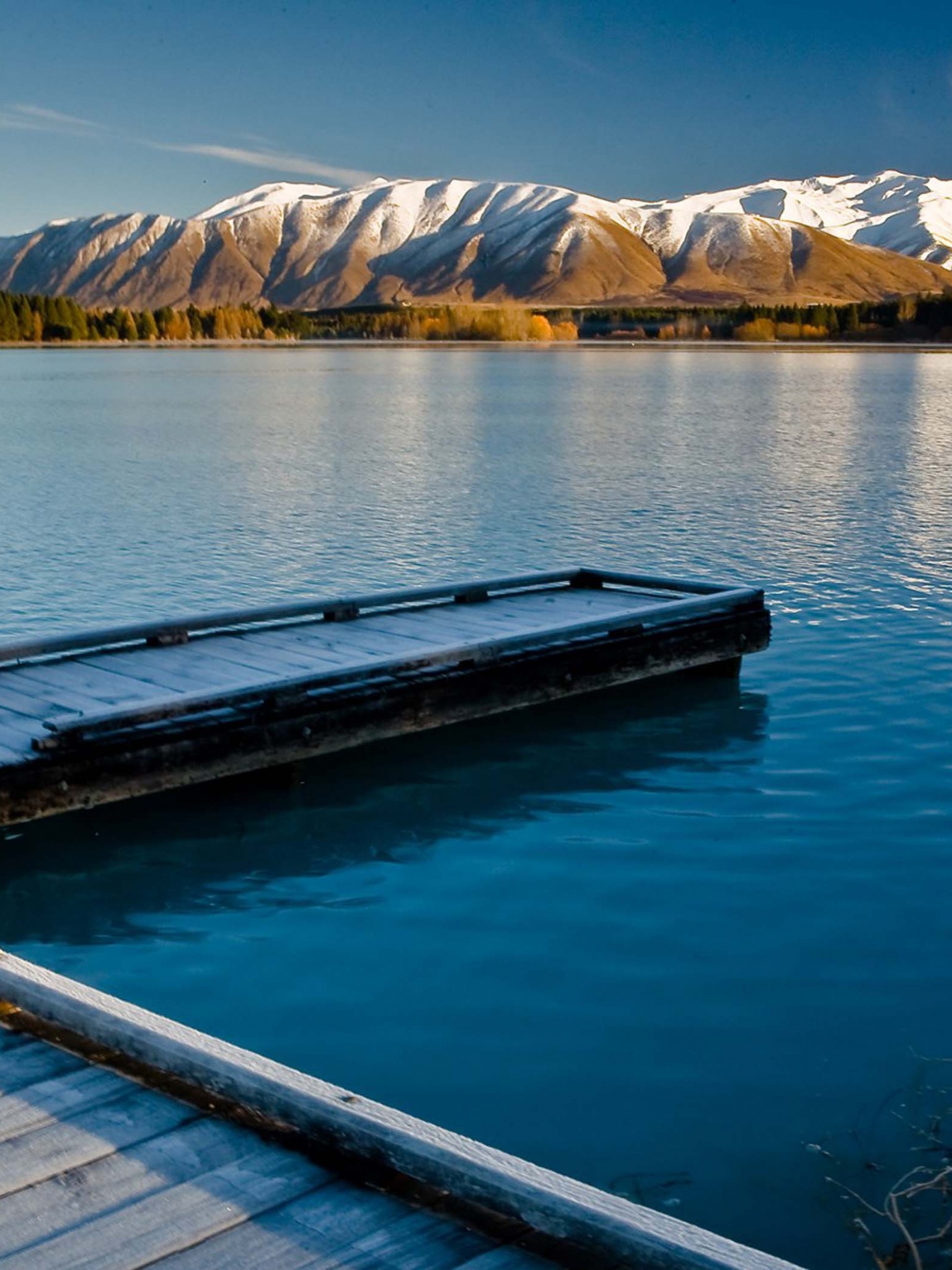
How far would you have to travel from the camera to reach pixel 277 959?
8047mm

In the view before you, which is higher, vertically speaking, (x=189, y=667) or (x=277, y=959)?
(x=189, y=667)

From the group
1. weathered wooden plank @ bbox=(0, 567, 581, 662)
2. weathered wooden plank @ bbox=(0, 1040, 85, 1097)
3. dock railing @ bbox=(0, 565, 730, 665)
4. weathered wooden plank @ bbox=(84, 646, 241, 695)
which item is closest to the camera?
weathered wooden plank @ bbox=(0, 1040, 85, 1097)

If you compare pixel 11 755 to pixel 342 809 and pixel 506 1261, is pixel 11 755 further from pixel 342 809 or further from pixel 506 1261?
pixel 506 1261

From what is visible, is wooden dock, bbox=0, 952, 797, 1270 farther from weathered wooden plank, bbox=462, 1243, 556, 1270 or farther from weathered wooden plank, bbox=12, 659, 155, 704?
weathered wooden plank, bbox=12, 659, 155, 704

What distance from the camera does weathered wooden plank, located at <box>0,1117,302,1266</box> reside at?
155 inches

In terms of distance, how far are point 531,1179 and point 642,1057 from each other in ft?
9.75

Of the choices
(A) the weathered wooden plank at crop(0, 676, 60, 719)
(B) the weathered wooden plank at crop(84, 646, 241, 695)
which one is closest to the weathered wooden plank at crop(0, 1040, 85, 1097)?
(A) the weathered wooden plank at crop(0, 676, 60, 719)

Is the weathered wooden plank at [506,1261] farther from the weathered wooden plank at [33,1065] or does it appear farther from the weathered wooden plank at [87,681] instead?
the weathered wooden plank at [87,681]

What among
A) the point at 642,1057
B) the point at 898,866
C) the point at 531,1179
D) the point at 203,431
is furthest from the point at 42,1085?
the point at 203,431

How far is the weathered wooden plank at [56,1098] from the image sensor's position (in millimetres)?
4523

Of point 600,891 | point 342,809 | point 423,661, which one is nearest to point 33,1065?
point 600,891

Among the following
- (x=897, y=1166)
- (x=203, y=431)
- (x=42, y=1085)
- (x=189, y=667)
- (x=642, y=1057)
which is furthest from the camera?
(x=203, y=431)

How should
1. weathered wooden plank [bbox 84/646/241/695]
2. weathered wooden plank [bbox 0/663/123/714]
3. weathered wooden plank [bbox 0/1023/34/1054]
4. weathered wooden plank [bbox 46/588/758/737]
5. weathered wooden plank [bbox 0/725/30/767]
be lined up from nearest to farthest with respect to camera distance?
weathered wooden plank [bbox 0/1023/34/1054] → weathered wooden plank [bbox 0/725/30/767] → weathered wooden plank [bbox 46/588/758/737] → weathered wooden plank [bbox 0/663/123/714] → weathered wooden plank [bbox 84/646/241/695]

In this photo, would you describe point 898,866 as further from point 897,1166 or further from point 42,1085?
point 42,1085
